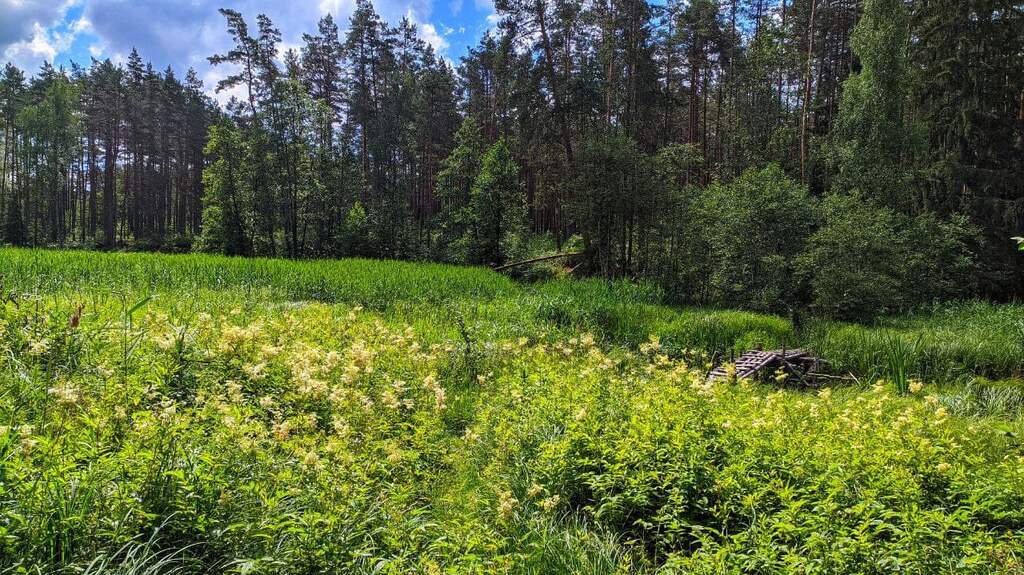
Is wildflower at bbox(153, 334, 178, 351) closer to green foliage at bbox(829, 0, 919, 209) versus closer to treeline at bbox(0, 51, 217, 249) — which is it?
green foliage at bbox(829, 0, 919, 209)

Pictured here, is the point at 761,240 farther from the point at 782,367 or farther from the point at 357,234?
the point at 357,234

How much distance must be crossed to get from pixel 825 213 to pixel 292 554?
48.4 ft

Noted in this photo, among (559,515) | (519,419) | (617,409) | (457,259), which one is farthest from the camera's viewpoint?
(457,259)

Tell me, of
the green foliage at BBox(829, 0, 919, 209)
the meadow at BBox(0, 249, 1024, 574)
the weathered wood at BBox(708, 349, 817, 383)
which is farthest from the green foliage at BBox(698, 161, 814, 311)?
the meadow at BBox(0, 249, 1024, 574)

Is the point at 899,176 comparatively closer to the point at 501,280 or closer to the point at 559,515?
the point at 501,280

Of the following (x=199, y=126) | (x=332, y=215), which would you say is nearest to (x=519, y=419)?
(x=332, y=215)

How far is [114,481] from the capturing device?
2.28m

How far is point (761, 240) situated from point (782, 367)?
623cm

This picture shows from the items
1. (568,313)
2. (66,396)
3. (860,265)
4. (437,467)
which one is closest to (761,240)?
(860,265)

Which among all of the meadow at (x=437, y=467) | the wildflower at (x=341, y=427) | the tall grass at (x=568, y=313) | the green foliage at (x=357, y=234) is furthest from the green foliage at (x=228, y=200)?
the wildflower at (x=341, y=427)

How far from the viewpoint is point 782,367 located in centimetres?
814

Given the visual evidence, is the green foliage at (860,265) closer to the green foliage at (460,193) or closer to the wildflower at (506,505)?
the wildflower at (506,505)

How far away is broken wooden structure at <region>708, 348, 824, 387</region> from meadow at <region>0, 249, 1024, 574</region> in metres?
1.51

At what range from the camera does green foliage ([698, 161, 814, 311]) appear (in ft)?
42.2
